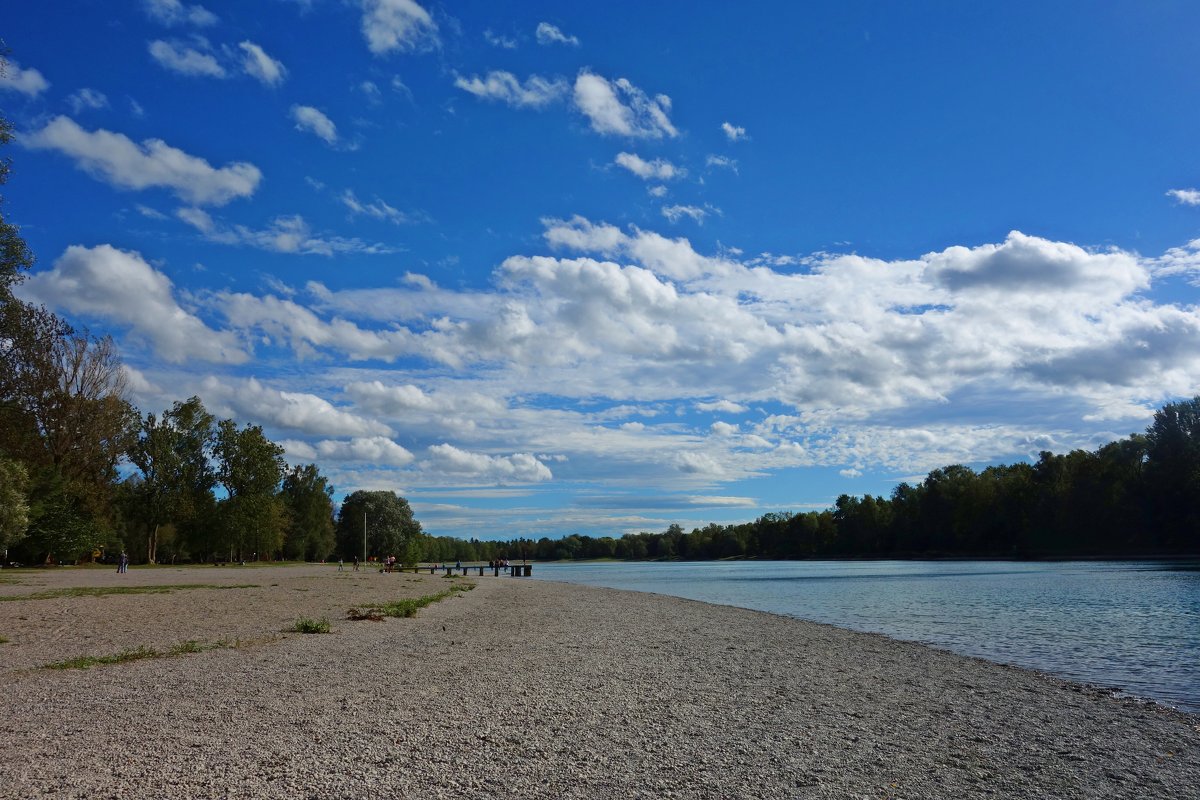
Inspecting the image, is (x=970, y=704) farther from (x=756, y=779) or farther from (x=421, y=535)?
(x=421, y=535)

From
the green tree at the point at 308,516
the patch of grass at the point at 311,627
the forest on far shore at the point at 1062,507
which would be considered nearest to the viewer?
the patch of grass at the point at 311,627

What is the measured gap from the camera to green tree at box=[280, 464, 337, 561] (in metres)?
111

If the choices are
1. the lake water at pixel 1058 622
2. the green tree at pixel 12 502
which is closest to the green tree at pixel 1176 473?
the lake water at pixel 1058 622

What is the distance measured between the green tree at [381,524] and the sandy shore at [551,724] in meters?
104

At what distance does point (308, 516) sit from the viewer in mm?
114625

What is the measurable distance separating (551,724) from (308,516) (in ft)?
375

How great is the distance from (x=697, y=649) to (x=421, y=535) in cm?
12270

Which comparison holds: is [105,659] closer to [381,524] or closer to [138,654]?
[138,654]

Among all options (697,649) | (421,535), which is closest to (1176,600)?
(697,649)

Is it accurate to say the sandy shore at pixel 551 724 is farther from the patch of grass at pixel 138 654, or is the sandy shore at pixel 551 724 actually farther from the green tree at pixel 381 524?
the green tree at pixel 381 524

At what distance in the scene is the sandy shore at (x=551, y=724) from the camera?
6988mm

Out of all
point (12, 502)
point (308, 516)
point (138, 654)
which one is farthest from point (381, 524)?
point (138, 654)

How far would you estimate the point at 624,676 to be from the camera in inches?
521

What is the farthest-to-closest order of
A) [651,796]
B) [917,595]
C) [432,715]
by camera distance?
[917,595], [432,715], [651,796]
